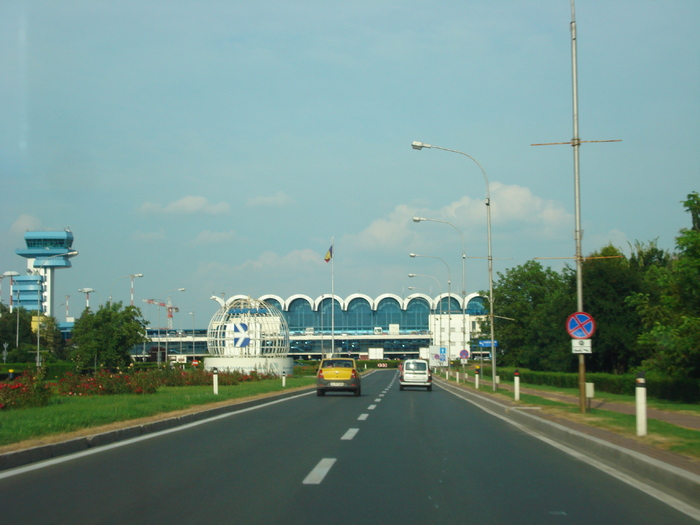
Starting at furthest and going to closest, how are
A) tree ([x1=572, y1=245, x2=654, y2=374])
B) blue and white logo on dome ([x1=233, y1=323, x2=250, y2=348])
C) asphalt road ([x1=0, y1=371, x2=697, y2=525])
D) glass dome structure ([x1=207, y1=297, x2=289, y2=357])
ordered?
glass dome structure ([x1=207, y1=297, x2=289, y2=357]) → tree ([x1=572, y1=245, x2=654, y2=374]) → blue and white logo on dome ([x1=233, y1=323, x2=250, y2=348]) → asphalt road ([x1=0, y1=371, x2=697, y2=525])

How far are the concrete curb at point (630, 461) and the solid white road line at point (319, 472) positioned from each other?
12.7ft

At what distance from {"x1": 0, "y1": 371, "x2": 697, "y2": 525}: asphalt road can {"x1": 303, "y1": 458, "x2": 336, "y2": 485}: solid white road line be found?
0.03 m

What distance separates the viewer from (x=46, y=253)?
13012 cm

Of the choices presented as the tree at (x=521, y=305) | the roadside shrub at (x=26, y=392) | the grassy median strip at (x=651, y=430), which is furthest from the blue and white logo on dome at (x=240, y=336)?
the tree at (x=521, y=305)

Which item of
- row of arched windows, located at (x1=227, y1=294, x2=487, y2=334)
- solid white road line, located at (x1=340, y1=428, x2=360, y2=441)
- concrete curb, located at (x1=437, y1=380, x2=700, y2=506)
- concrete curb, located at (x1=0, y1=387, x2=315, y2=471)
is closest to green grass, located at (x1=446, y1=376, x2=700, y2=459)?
concrete curb, located at (x1=437, y1=380, x2=700, y2=506)

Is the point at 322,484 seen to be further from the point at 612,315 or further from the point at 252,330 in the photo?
the point at 252,330

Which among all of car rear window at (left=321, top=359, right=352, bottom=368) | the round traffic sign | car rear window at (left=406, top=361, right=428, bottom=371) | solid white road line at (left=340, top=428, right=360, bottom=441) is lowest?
car rear window at (left=406, top=361, right=428, bottom=371)

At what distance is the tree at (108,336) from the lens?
47125 millimetres

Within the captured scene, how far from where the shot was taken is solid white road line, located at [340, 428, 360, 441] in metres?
12.5

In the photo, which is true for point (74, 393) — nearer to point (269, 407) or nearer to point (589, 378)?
point (269, 407)

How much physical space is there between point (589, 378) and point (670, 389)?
908 cm

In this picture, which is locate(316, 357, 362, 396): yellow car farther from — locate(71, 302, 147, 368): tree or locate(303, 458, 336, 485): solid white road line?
locate(71, 302, 147, 368): tree

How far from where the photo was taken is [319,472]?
855 centimetres

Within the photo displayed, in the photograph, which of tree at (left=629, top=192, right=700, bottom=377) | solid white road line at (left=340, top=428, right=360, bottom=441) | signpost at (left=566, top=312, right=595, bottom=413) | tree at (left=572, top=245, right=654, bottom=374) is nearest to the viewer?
solid white road line at (left=340, top=428, right=360, bottom=441)
